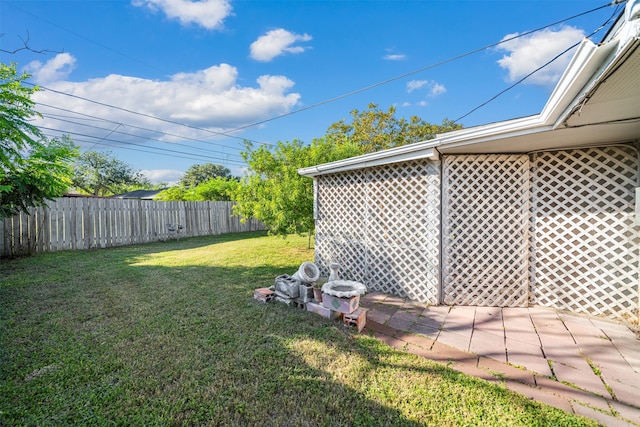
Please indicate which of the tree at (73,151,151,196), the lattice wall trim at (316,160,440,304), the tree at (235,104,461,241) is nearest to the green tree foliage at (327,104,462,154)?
the tree at (235,104,461,241)

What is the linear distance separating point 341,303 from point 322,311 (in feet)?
1.21

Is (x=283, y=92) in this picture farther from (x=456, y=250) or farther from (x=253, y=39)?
(x=456, y=250)

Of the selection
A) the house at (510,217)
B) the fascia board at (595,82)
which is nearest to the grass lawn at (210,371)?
the house at (510,217)

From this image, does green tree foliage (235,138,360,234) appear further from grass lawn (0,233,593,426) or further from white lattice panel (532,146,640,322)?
white lattice panel (532,146,640,322)

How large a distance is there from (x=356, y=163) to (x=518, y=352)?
333 cm

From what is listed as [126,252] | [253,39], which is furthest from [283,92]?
[126,252]

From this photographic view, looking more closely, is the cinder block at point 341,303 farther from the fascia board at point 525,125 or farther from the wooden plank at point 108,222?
the wooden plank at point 108,222

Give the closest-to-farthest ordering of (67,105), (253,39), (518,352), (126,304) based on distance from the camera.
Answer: (518,352)
(126,304)
(253,39)
(67,105)

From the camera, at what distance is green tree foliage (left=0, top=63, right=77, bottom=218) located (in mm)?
4445

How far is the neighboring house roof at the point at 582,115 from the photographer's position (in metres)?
1.53

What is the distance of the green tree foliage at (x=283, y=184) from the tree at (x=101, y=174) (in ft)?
99.1

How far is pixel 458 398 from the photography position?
2059 mm

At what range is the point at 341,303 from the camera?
132 inches

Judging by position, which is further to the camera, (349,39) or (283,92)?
(283,92)
